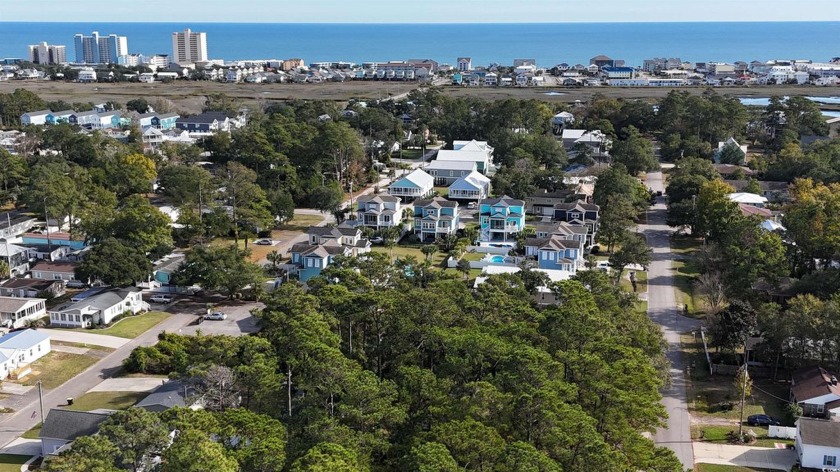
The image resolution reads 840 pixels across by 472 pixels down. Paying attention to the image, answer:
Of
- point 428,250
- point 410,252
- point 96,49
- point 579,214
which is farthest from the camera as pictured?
point 96,49

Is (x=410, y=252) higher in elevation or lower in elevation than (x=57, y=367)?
higher

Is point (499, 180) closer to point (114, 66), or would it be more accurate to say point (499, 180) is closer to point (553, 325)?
point (553, 325)

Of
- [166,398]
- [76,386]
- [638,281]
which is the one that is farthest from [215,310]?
[638,281]

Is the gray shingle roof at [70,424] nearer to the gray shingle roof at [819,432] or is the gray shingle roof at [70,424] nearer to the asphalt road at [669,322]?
the asphalt road at [669,322]

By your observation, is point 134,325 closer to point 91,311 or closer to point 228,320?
point 91,311

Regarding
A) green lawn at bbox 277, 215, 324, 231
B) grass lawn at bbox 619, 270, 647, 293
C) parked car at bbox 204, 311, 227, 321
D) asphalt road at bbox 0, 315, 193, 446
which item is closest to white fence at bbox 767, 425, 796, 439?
grass lawn at bbox 619, 270, 647, 293

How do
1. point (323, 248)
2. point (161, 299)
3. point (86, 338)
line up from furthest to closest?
point (323, 248) → point (161, 299) → point (86, 338)

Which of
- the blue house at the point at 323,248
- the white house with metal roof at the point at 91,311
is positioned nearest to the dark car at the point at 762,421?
the blue house at the point at 323,248
